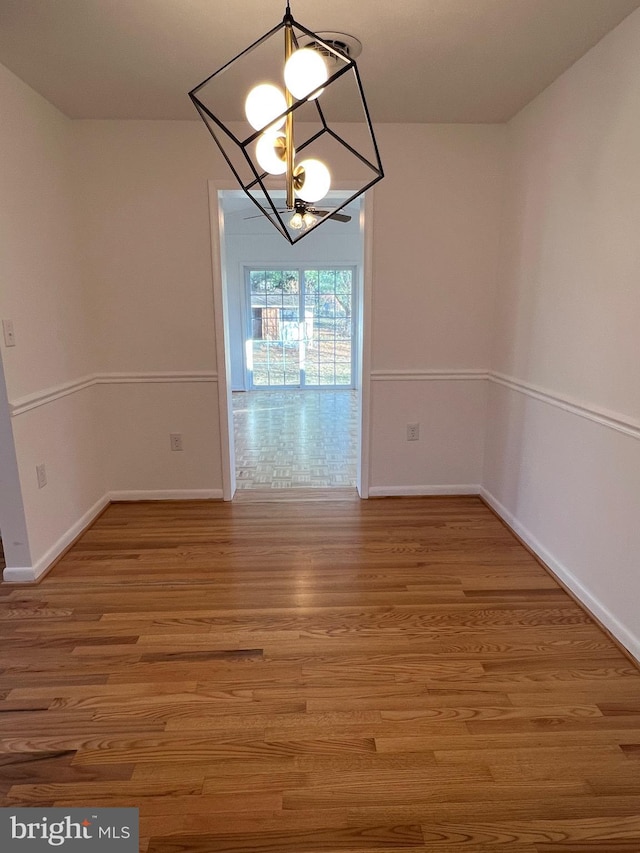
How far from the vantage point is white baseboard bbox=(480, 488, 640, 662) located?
1943 mm

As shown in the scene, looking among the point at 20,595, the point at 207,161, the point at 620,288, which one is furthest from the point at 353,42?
the point at 20,595

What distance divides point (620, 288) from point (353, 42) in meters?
1.49

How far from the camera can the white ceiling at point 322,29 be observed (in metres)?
1.83

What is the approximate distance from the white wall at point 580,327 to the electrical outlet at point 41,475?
2.62 metres

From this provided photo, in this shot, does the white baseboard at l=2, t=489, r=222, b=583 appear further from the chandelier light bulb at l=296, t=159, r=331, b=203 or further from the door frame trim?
the chandelier light bulb at l=296, t=159, r=331, b=203

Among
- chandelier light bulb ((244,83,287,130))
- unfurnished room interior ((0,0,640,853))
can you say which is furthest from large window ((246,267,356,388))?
chandelier light bulb ((244,83,287,130))

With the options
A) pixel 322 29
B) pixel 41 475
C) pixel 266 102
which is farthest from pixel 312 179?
pixel 41 475

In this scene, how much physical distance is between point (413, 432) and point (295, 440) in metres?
1.73

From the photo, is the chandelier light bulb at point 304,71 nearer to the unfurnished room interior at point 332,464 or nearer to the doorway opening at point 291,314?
the unfurnished room interior at point 332,464

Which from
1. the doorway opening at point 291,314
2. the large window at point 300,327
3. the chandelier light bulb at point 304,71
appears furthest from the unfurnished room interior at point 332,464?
the large window at point 300,327

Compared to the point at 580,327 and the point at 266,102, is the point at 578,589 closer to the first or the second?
the point at 580,327

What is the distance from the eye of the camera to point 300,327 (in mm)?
7668

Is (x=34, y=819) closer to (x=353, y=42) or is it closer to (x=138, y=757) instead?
(x=138, y=757)

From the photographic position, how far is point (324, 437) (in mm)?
5020
